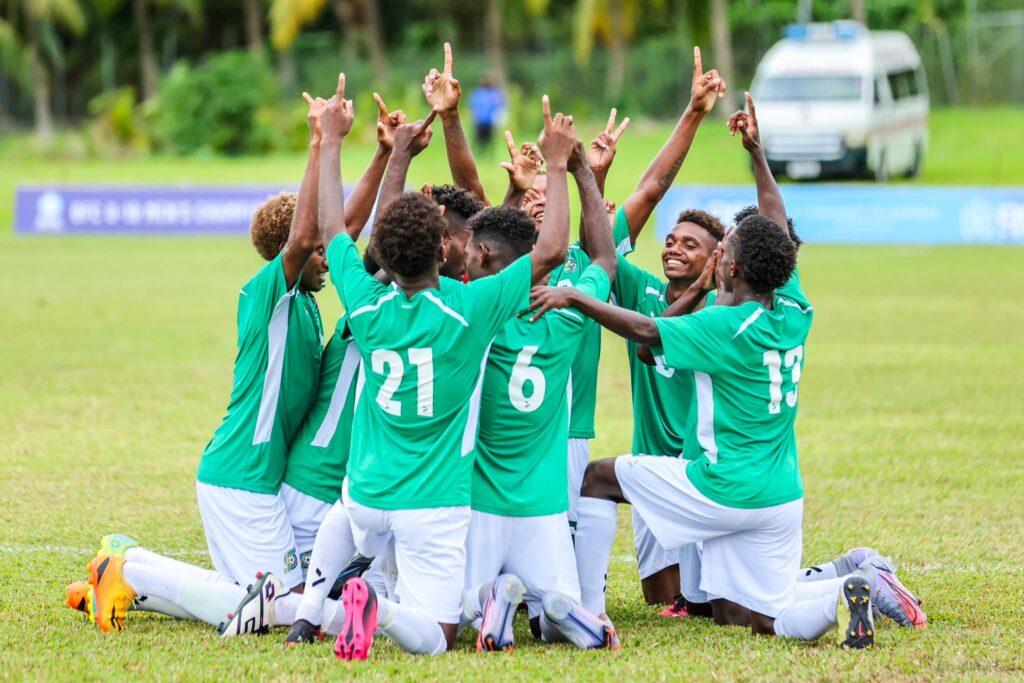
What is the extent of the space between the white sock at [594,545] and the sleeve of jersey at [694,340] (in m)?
0.82

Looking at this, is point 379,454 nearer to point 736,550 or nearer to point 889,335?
point 736,550

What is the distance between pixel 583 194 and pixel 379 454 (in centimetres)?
157

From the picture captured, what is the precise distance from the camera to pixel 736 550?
6.18 metres

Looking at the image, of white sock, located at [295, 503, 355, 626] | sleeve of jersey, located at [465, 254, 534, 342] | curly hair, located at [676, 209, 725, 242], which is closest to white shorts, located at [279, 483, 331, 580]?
white sock, located at [295, 503, 355, 626]

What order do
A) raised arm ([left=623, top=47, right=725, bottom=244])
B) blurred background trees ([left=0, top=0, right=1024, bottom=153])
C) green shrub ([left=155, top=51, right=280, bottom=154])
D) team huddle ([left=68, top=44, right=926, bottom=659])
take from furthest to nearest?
blurred background trees ([left=0, top=0, right=1024, bottom=153]) < green shrub ([left=155, top=51, right=280, bottom=154]) < raised arm ([left=623, top=47, right=725, bottom=244]) < team huddle ([left=68, top=44, right=926, bottom=659])

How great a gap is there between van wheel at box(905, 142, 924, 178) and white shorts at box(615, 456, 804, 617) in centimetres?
3383

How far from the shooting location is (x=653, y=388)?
6750 mm

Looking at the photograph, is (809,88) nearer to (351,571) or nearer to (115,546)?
(351,571)

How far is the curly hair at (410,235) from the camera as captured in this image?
5508 mm

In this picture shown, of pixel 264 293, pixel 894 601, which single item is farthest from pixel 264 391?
pixel 894 601

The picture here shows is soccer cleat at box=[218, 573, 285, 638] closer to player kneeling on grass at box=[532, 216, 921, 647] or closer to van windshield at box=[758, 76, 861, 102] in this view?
player kneeling on grass at box=[532, 216, 921, 647]

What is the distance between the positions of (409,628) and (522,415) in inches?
38.9

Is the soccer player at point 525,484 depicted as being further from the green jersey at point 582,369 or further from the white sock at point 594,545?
the green jersey at point 582,369

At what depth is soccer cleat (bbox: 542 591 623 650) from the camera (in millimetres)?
5785
